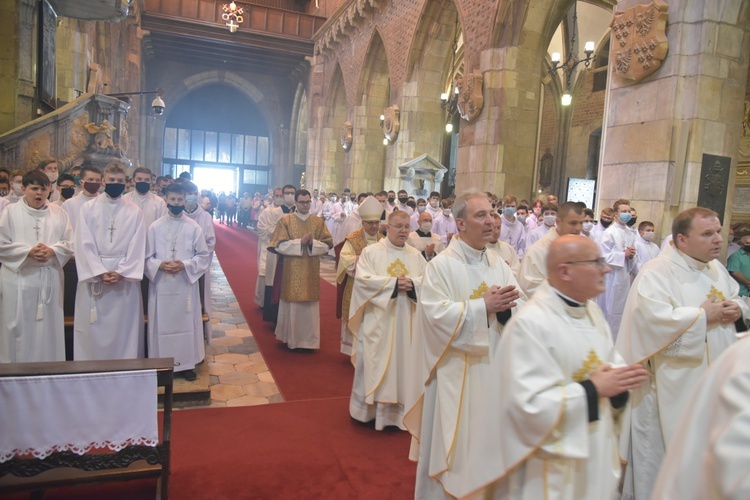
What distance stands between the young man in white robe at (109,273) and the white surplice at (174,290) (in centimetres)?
14

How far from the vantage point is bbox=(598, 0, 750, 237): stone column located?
247 inches

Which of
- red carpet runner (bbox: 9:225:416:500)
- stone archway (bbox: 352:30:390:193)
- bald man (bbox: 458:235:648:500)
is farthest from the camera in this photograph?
stone archway (bbox: 352:30:390:193)

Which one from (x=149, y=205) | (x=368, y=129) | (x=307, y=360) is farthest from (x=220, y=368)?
(x=368, y=129)

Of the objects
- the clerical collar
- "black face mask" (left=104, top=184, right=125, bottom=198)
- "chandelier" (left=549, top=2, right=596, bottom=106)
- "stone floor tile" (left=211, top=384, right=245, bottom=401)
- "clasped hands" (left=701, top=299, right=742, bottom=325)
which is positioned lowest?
"stone floor tile" (left=211, top=384, right=245, bottom=401)

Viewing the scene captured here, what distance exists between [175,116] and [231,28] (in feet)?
36.0

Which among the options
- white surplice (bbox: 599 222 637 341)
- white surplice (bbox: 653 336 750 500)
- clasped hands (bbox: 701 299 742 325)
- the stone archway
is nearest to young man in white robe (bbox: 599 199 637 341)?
white surplice (bbox: 599 222 637 341)

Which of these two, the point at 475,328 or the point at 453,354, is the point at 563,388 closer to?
the point at 475,328

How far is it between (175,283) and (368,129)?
14.3m

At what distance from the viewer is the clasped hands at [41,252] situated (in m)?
4.14

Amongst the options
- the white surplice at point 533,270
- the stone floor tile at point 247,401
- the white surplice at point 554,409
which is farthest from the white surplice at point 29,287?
the white surplice at point 554,409

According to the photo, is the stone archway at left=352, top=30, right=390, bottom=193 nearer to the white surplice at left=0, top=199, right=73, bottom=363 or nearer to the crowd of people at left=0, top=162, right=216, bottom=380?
the crowd of people at left=0, top=162, right=216, bottom=380

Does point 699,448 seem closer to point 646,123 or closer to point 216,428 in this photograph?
point 216,428

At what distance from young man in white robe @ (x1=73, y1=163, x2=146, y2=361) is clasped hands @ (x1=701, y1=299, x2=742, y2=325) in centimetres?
414

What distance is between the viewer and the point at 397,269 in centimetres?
428
